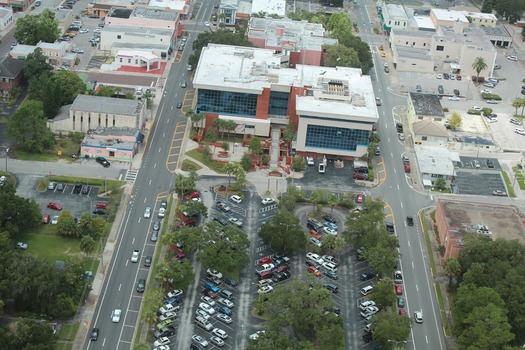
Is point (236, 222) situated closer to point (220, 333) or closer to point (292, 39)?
point (220, 333)

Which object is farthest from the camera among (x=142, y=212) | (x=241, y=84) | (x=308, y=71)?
(x=308, y=71)

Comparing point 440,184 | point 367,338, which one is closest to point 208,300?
point 367,338

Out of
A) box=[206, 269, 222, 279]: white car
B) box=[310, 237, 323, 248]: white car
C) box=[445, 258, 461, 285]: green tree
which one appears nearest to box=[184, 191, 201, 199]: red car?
box=[310, 237, 323, 248]: white car

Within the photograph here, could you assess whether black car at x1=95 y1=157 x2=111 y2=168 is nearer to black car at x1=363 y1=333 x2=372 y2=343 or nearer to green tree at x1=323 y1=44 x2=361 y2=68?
green tree at x1=323 y1=44 x2=361 y2=68

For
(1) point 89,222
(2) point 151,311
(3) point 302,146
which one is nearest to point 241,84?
(3) point 302,146

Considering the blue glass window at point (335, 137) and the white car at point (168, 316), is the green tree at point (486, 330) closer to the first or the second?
the white car at point (168, 316)

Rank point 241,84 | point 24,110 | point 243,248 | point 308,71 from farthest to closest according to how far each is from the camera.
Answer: point 308,71 < point 241,84 < point 24,110 < point 243,248

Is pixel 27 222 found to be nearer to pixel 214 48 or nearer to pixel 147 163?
pixel 147 163

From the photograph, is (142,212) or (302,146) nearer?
(142,212)
